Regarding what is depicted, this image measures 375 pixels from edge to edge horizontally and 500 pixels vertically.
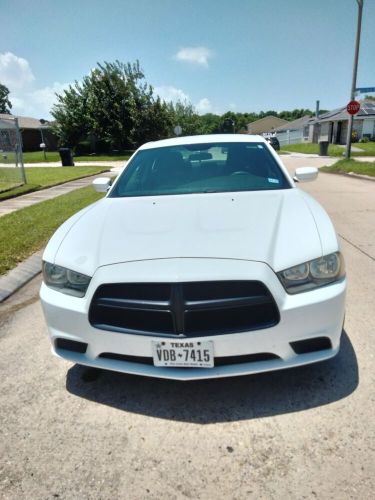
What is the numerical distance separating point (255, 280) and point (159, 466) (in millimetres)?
1055

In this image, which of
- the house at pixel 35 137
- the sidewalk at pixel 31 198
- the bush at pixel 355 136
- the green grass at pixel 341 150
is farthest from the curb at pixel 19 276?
the house at pixel 35 137

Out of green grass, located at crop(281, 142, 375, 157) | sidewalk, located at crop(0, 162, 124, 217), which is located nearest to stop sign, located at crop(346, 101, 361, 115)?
green grass, located at crop(281, 142, 375, 157)

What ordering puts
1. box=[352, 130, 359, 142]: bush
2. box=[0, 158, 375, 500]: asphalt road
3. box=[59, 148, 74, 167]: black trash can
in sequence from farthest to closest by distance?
1. box=[352, 130, 359, 142]: bush
2. box=[59, 148, 74, 167]: black trash can
3. box=[0, 158, 375, 500]: asphalt road

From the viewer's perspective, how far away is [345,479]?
5.95 ft

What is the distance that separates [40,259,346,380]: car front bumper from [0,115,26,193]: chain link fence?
11213mm

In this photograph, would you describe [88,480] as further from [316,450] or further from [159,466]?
[316,450]

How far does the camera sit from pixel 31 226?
22.9 ft


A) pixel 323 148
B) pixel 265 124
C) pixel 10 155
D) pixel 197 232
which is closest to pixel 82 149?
pixel 323 148

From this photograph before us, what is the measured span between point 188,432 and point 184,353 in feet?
1.48

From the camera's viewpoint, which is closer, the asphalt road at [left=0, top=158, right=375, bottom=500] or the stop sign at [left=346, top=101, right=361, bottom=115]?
the asphalt road at [left=0, top=158, right=375, bottom=500]

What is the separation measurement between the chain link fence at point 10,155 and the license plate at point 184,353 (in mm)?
11532

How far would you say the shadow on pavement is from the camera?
2.31m

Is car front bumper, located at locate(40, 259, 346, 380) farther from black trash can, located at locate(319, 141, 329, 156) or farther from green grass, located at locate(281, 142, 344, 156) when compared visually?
green grass, located at locate(281, 142, 344, 156)

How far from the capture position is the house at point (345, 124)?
4131 centimetres
